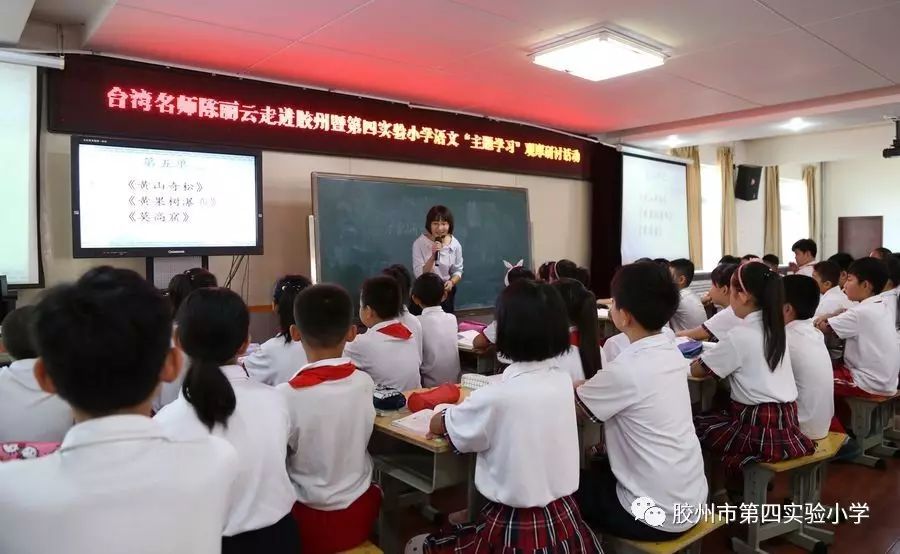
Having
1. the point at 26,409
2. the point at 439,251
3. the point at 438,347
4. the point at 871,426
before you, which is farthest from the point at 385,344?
the point at 871,426

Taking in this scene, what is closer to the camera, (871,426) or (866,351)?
(866,351)

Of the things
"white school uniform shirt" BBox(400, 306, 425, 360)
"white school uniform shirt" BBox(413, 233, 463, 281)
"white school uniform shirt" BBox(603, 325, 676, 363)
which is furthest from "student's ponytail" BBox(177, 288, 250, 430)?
"white school uniform shirt" BBox(413, 233, 463, 281)

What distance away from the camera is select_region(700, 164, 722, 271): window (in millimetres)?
8180

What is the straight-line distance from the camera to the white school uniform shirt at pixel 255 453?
143 cm

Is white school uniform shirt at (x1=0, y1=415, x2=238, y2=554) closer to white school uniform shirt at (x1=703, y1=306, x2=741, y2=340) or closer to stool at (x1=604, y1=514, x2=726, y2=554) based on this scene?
stool at (x1=604, y1=514, x2=726, y2=554)

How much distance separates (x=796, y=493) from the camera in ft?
8.77

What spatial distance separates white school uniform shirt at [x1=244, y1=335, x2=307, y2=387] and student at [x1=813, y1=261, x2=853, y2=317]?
3391 mm

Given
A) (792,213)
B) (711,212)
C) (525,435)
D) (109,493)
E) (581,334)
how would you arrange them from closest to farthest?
(109,493) < (525,435) < (581,334) < (711,212) < (792,213)

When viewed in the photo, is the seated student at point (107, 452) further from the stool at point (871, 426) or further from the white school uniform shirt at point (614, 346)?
the stool at point (871, 426)

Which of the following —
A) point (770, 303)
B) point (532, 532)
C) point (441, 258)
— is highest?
point (441, 258)

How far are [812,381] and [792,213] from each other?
8468 mm

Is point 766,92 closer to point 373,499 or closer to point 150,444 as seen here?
point 373,499

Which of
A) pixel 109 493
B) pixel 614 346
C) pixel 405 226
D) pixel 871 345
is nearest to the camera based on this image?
pixel 109 493

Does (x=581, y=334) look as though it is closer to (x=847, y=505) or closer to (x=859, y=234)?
(x=847, y=505)
